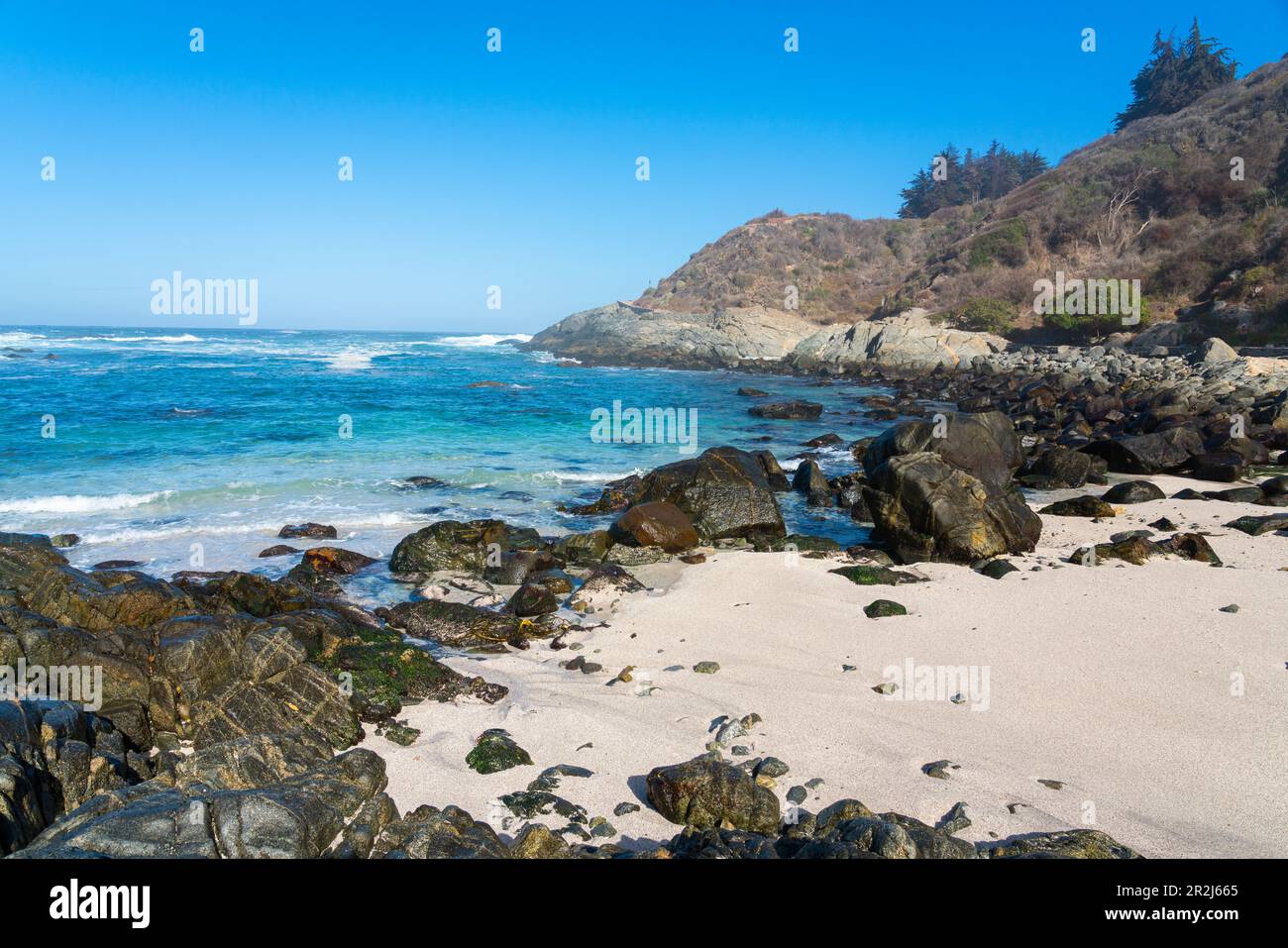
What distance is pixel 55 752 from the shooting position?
17.0 feet

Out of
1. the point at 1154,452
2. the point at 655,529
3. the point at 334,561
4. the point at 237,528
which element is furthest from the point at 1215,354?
the point at 237,528

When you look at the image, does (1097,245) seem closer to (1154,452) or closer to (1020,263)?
(1020,263)

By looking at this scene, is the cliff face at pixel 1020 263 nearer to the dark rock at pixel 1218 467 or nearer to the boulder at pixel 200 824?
the dark rock at pixel 1218 467

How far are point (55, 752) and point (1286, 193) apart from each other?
5991 cm

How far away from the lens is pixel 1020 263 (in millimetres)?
55938

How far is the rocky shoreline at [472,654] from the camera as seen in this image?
443cm

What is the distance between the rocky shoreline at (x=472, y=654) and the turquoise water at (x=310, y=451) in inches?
73.7

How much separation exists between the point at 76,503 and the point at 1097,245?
6001cm

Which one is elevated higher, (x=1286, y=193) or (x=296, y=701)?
(x=1286, y=193)

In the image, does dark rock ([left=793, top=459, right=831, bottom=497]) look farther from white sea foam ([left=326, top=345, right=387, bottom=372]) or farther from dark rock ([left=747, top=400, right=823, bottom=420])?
white sea foam ([left=326, top=345, right=387, bottom=372])

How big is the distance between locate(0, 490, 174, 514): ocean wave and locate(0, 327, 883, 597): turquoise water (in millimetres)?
70
